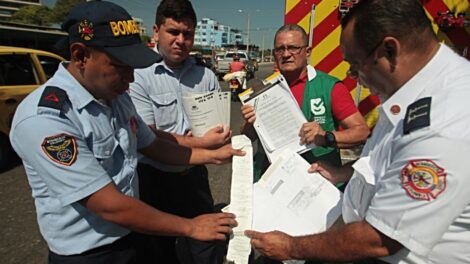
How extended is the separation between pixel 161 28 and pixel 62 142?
4.11ft

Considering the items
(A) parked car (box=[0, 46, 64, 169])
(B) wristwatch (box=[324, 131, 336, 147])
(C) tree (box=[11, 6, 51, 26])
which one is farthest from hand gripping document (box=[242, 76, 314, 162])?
(C) tree (box=[11, 6, 51, 26])

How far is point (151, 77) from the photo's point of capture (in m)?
2.15

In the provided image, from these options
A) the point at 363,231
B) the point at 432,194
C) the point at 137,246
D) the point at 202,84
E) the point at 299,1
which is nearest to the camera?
the point at 432,194

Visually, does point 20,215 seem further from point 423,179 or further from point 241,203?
point 423,179

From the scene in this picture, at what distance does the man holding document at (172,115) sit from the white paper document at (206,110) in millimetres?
55

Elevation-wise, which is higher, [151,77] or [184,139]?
[151,77]

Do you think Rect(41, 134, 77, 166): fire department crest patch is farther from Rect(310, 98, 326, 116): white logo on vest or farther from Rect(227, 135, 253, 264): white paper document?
Rect(310, 98, 326, 116): white logo on vest

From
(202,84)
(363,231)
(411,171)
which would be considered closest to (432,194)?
(411,171)

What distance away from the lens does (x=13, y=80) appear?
503 cm

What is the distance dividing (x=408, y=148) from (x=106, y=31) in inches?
42.6

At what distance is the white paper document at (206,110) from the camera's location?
1813 mm

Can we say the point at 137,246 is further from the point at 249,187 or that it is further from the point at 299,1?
the point at 299,1

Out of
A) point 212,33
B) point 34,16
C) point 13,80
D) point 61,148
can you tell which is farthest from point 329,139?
point 212,33

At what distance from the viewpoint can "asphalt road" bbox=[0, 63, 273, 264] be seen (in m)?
2.88
